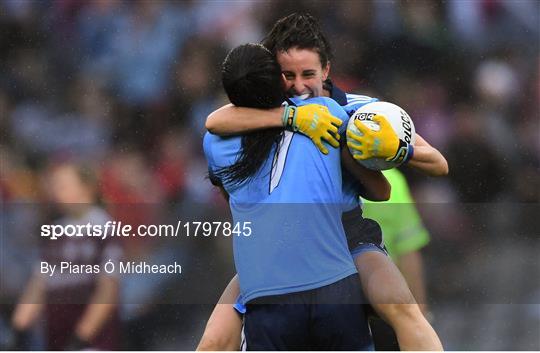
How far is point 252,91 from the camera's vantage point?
305cm

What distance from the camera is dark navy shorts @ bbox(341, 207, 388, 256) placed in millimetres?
3111

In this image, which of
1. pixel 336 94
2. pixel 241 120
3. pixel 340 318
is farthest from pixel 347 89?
pixel 340 318

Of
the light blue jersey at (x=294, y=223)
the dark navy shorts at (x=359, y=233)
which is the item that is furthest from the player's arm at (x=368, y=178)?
the dark navy shorts at (x=359, y=233)

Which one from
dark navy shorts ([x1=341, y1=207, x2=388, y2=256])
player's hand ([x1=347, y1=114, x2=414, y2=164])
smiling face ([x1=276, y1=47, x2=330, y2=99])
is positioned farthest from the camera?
smiling face ([x1=276, y1=47, x2=330, y2=99])

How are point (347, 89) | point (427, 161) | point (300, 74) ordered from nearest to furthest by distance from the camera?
point (427, 161)
point (300, 74)
point (347, 89)

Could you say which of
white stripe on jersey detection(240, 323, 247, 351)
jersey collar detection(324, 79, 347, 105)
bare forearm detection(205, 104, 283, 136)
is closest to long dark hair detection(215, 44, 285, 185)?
bare forearm detection(205, 104, 283, 136)

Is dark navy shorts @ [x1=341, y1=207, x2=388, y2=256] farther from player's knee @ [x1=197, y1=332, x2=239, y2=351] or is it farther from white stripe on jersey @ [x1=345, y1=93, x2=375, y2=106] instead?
player's knee @ [x1=197, y1=332, x2=239, y2=351]

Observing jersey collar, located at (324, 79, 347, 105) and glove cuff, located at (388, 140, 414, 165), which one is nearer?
glove cuff, located at (388, 140, 414, 165)

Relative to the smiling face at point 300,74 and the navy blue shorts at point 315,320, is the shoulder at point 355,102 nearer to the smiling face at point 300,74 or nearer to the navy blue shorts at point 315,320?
the smiling face at point 300,74

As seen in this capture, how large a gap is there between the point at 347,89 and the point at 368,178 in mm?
1922

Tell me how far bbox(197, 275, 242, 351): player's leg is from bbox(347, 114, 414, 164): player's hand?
0.68 m

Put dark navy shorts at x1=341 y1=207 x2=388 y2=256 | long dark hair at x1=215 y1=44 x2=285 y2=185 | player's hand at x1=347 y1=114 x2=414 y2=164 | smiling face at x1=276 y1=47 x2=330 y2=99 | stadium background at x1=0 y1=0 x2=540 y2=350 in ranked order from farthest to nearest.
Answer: stadium background at x1=0 y1=0 x2=540 y2=350
smiling face at x1=276 y1=47 x2=330 y2=99
dark navy shorts at x1=341 y1=207 x2=388 y2=256
long dark hair at x1=215 y1=44 x2=285 y2=185
player's hand at x1=347 y1=114 x2=414 y2=164

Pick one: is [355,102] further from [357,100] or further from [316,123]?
[316,123]

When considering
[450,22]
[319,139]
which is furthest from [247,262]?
[450,22]
